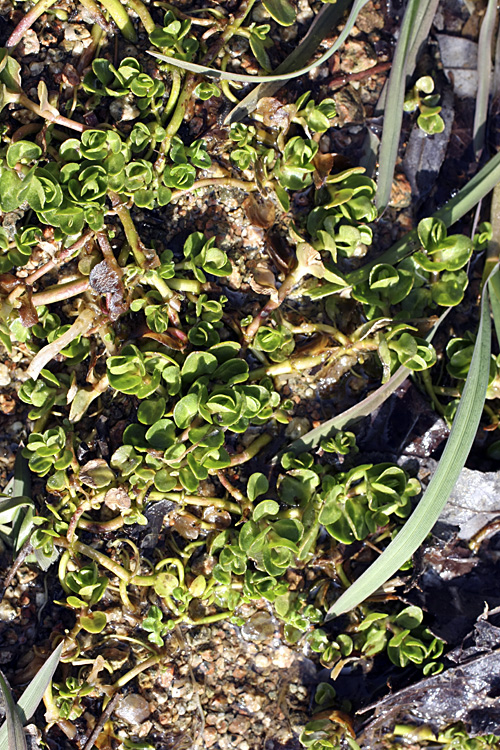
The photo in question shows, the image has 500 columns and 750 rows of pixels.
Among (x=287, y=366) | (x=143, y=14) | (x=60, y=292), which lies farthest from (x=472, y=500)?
(x=143, y=14)

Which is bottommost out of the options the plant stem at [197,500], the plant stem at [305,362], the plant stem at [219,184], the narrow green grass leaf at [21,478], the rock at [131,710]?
the rock at [131,710]

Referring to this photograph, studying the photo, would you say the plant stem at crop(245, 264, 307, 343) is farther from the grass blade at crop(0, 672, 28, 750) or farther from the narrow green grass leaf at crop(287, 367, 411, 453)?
the grass blade at crop(0, 672, 28, 750)

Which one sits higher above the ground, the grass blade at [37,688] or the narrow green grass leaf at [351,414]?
the narrow green grass leaf at [351,414]

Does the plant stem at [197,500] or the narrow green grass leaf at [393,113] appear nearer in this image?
the plant stem at [197,500]

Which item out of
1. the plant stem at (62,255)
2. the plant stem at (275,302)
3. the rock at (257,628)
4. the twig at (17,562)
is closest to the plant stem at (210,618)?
the rock at (257,628)

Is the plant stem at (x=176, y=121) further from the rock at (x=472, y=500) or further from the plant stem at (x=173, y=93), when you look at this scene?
the rock at (x=472, y=500)

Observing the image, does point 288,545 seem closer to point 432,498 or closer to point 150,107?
point 432,498

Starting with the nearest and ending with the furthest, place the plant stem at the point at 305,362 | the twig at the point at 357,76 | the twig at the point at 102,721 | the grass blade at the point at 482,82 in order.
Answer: the twig at the point at 102,721
the plant stem at the point at 305,362
the twig at the point at 357,76
the grass blade at the point at 482,82

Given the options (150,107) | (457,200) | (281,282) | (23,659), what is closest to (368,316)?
(281,282)
